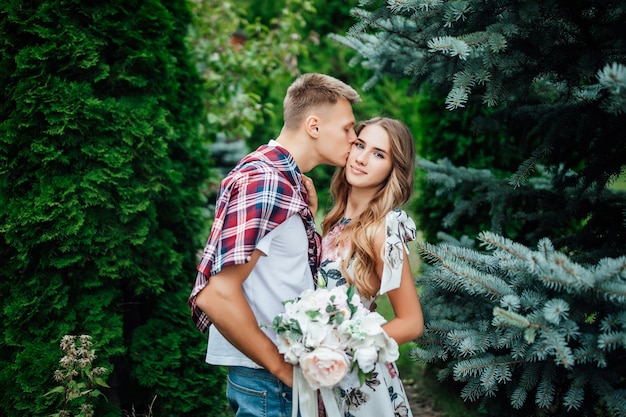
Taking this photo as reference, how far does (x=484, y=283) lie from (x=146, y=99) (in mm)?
2249

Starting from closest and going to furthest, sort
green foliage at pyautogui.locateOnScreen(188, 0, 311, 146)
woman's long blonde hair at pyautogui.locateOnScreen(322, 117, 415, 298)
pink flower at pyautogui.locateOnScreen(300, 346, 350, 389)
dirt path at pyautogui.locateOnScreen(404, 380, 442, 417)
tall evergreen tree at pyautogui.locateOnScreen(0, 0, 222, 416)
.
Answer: pink flower at pyautogui.locateOnScreen(300, 346, 350, 389) → woman's long blonde hair at pyautogui.locateOnScreen(322, 117, 415, 298) → tall evergreen tree at pyautogui.locateOnScreen(0, 0, 222, 416) → dirt path at pyautogui.locateOnScreen(404, 380, 442, 417) → green foliage at pyautogui.locateOnScreen(188, 0, 311, 146)

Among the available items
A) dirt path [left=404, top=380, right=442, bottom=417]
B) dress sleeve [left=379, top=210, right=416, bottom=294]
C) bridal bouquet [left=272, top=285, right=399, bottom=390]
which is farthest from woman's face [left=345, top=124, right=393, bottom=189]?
dirt path [left=404, top=380, right=442, bottom=417]

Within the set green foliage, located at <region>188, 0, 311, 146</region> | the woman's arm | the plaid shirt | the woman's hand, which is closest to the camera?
the plaid shirt

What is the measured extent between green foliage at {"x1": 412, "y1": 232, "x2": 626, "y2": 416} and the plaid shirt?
2.34ft

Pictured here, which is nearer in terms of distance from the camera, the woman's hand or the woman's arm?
the woman's arm

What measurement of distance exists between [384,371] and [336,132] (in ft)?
3.65

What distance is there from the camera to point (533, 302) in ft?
6.26

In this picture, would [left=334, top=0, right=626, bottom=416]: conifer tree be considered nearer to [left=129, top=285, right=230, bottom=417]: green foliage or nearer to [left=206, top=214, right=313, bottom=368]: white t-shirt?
[left=206, top=214, right=313, bottom=368]: white t-shirt

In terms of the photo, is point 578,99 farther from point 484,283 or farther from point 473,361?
point 473,361

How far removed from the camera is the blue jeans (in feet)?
6.77

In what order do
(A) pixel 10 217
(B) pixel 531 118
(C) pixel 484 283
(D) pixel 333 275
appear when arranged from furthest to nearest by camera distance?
(B) pixel 531 118 < (A) pixel 10 217 < (D) pixel 333 275 < (C) pixel 484 283

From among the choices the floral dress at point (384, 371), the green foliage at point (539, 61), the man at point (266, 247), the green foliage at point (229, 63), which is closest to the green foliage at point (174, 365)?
the man at point (266, 247)

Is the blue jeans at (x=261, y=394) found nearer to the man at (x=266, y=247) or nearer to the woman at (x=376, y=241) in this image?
the man at (x=266, y=247)

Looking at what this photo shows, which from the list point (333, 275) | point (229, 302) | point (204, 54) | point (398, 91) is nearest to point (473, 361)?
point (333, 275)
